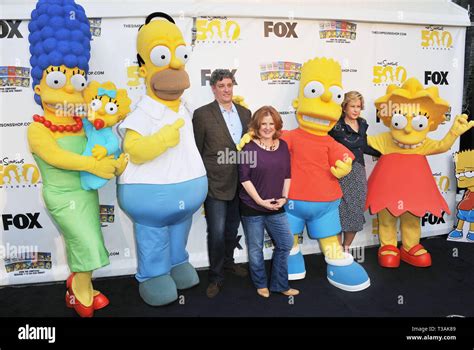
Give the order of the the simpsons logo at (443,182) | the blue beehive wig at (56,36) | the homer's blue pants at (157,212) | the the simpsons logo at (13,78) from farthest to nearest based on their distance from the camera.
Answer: the the simpsons logo at (443,182), the the simpsons logo at (13,78), the homer's blue pants at (157,212), the blue beehive wig at (56,36)

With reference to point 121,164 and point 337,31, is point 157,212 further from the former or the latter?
point 337,31

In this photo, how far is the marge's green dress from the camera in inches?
108

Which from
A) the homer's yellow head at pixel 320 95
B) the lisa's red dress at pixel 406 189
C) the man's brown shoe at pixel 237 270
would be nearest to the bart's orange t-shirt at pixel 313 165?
the homer's yellow head at pixel 320 95

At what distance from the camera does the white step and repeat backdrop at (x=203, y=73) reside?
10.9ft

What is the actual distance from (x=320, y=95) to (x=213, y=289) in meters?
1.61

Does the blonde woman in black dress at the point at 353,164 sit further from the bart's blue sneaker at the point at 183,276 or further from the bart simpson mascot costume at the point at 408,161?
the bart's blue sneaker at the point at 183,276

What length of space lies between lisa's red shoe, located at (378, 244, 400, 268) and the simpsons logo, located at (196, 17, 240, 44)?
7.11ft

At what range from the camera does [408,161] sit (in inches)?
137

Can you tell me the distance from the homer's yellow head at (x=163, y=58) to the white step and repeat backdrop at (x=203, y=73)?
605 millimetres

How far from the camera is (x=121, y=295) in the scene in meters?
3.24

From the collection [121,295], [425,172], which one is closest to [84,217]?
[121,295]

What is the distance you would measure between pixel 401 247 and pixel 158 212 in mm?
2257

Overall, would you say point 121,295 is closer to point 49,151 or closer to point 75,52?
point 49,151

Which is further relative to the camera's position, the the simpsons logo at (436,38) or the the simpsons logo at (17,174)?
the the simpsons logo at (436,38)
